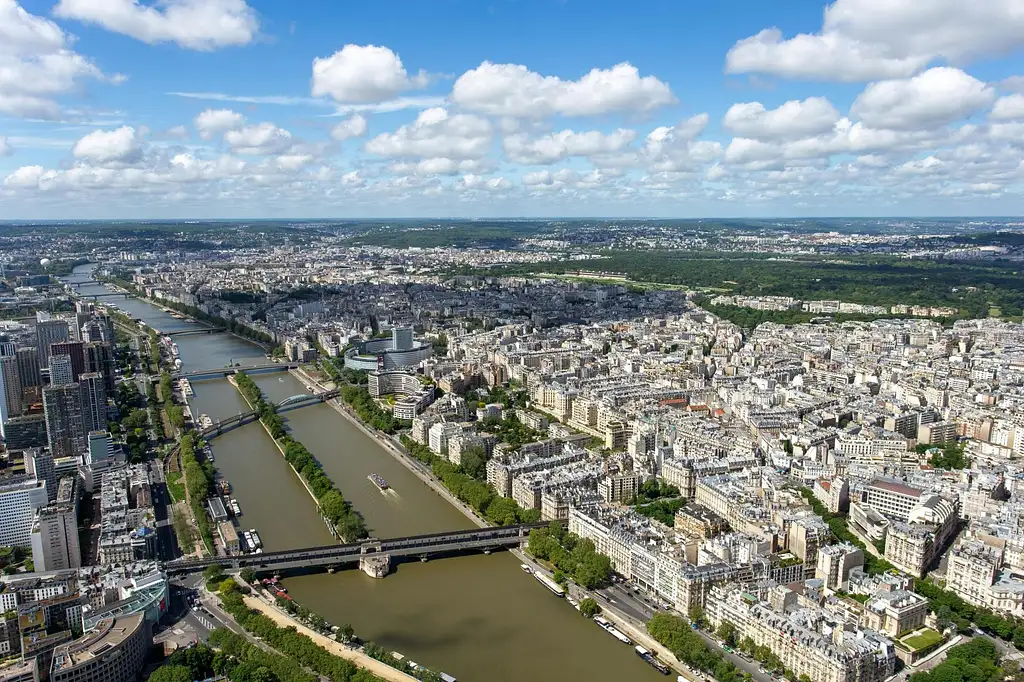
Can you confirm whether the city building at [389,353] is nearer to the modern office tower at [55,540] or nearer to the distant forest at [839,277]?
the modern office tower at [55,540]

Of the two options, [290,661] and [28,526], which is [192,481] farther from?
[290,661]

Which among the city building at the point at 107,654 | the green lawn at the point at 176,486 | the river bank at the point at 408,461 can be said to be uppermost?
the city building at the point at 107,654

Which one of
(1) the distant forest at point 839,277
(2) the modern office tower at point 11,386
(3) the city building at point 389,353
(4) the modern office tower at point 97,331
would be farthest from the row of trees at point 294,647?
(1) the distant forest at point 839,277

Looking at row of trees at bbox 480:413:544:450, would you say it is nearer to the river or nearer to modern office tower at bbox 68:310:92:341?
the river

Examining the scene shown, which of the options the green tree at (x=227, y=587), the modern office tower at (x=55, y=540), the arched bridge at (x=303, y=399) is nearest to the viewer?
the green tree at (x=227, y=587)

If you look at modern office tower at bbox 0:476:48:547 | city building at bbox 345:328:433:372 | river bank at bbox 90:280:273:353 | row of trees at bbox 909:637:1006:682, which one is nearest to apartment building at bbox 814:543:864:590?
row of trees at bbox 909:637:1006:682

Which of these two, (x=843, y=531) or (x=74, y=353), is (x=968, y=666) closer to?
(x=843, y=531)
